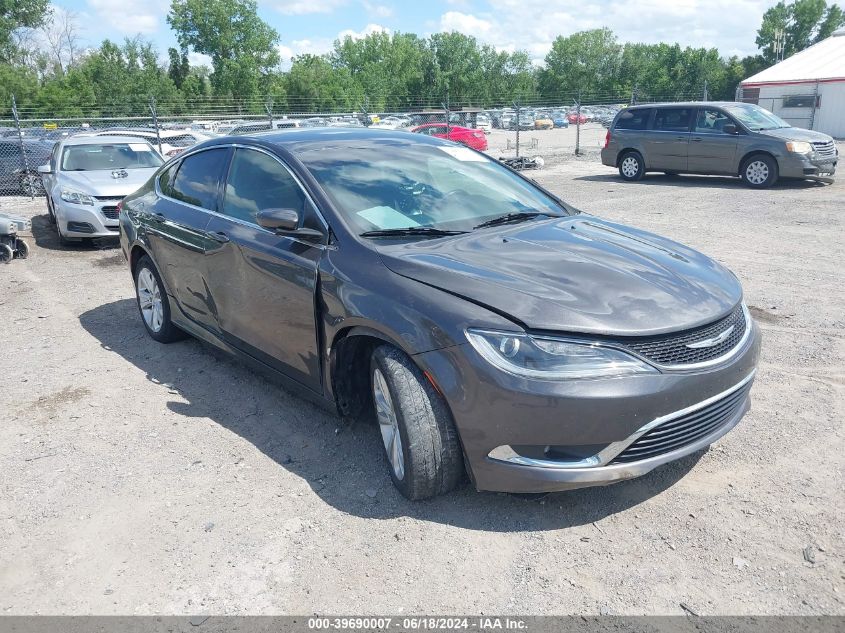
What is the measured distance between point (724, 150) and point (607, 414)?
13.5m

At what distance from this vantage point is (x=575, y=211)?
4.50m

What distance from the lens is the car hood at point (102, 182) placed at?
10039 mm

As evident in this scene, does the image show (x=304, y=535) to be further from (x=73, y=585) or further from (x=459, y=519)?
(x=73, y=585)

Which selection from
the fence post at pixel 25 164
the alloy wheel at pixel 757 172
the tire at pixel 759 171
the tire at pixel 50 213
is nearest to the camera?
the tire at pixel 50 213

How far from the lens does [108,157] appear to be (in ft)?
36.8

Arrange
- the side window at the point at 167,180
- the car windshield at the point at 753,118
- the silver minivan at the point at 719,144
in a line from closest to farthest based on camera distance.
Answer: the side window at the point at 167,180 → the silver minivan at the point at 719,144 → the car windshield at the point at 753,118

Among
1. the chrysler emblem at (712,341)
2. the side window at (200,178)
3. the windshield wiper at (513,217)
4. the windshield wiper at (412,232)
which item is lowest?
the chrysler emblem at (712,341)

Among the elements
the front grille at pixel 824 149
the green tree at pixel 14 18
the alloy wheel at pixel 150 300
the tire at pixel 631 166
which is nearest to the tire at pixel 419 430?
the alloy wheel at pixel 150 300

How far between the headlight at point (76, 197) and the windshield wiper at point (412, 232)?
795 centimetres

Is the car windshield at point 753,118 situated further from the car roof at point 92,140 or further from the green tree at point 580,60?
the green tree at point 580,60

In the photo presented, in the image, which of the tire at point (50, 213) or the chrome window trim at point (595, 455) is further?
the tire at point (50, 213)

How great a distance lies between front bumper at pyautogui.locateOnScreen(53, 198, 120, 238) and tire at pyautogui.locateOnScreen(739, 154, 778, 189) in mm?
11917

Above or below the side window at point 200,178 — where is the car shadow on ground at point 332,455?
below

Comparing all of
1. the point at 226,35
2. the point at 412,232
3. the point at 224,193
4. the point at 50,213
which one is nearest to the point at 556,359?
the point at 412,232
